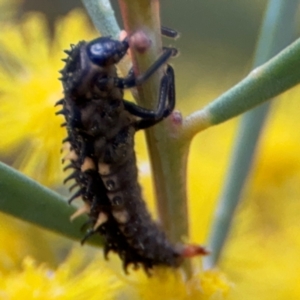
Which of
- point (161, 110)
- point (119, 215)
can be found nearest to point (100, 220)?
point (119, 215)

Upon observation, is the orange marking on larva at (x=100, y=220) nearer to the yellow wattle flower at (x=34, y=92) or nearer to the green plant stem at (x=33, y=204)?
the green plant stem at (x=33, y=204)

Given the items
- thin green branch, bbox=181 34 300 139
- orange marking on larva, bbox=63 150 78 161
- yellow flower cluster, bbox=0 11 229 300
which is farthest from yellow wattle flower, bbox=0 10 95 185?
thin green branch, bbox=181 34 300 139

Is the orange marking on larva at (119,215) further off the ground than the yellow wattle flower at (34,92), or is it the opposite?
the yellow wattle flower at (34,92)

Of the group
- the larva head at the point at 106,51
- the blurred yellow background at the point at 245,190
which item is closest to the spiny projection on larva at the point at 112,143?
the larva head at the point at 106,51

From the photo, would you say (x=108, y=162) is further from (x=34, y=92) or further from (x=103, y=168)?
(x=34, y=92)

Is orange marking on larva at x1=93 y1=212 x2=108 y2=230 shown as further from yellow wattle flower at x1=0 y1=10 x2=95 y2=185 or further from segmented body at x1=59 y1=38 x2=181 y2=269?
yellow wattle flower at x1=0 y1=10 x2=95 y2=185

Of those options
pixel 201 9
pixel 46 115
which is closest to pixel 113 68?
pixel 46 115
